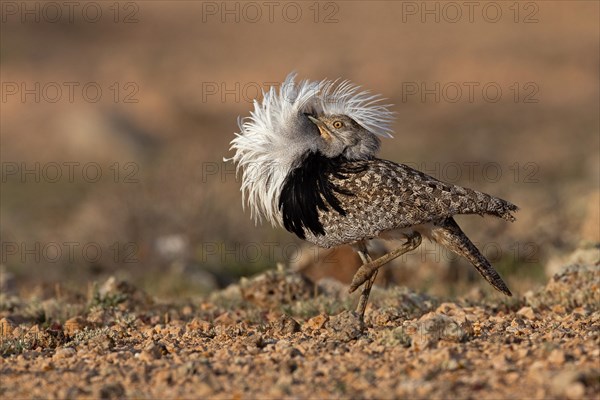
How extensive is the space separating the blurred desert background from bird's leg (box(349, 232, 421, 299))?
9.17 ft

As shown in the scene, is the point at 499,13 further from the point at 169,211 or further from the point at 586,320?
the point at 586,320

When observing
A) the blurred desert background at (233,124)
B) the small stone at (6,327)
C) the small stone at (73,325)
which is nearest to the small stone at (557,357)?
the small stone at (73,325)

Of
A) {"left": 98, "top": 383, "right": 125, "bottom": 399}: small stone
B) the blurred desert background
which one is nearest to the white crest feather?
{"left": 98, "top": 383, "right": 125, "bottom": 399}: small stone

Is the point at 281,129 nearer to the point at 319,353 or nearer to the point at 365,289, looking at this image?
the point at 365,289

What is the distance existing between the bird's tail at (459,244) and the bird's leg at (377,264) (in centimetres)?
16

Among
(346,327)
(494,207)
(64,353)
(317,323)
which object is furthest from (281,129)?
(64,353)

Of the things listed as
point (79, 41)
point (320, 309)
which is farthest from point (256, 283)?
point (79, 41)

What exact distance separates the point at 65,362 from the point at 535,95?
2955 cm

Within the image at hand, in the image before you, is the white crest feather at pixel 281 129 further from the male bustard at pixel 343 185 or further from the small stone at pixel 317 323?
the small stone at pixel 317 323

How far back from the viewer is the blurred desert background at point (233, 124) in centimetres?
1264

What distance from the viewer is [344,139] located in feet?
23.9

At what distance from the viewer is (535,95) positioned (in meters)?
32.9

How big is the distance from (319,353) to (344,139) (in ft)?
7.82

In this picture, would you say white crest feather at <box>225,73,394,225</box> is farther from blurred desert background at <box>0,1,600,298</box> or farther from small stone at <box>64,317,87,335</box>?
blurred desert background at <box>0,1,600,298</box>
